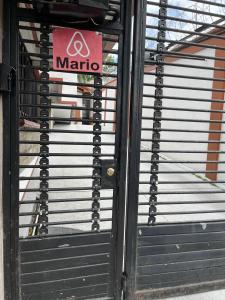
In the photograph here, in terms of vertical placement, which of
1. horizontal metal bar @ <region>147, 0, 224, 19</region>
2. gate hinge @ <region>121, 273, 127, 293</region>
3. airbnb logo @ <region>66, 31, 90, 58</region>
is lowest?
gate hinge @ <region>121, 273, 127, 293</region>

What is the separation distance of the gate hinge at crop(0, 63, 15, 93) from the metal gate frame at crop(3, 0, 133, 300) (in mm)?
27

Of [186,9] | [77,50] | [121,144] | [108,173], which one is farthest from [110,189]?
[186,9]

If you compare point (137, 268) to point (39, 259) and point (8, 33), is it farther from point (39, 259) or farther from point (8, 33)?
point (8, 33)

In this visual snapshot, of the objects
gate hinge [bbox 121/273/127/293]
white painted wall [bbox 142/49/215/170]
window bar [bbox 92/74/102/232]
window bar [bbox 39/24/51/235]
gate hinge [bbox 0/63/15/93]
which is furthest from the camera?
white painted wall [bbox 142/49/215/170]

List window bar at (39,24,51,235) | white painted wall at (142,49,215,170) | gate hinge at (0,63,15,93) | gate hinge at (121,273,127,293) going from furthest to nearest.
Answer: white painted wall at (142,49,215,170)
gate hinge at (121,273,127,293)
window bar at (39,24,51,235)
gate hinge at (0,63,15,93)

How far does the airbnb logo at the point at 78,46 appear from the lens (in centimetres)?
203

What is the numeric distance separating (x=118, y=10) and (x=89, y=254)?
173cm

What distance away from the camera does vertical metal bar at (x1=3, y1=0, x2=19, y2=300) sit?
1.88 meters

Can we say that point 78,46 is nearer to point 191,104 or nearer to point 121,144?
point 121,144

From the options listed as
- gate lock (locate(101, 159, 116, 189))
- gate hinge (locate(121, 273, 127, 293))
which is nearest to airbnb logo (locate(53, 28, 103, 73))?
gate lock (locate(101, 159, 116, 189))

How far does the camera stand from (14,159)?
6.53 feet

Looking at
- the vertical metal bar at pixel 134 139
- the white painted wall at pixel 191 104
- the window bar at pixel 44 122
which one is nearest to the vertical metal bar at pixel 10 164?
the window bar at pixel 44 122

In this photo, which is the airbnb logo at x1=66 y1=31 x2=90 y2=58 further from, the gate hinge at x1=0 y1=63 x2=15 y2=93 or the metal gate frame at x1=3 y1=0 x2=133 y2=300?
the gate hinge at x1=0 y1=63 x2=15 y2=93

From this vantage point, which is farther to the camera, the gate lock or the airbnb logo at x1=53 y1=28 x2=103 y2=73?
the gate lock
